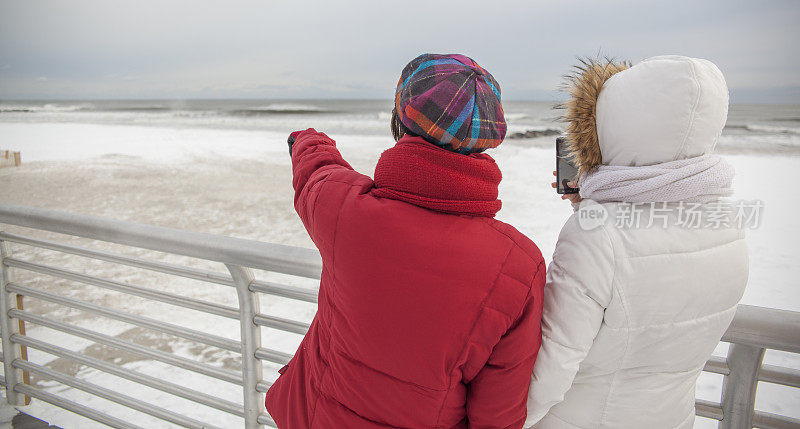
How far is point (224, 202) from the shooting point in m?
8.54

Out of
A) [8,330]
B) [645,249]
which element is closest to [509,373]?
[645,249]

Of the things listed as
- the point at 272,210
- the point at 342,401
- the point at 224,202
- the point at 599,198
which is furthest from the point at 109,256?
the point at 224,202

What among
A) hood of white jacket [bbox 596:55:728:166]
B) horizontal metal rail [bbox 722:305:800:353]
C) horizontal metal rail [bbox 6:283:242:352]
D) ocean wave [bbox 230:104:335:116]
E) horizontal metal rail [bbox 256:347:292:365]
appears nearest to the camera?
hood of white jacket [bbox 596:55:728:166]

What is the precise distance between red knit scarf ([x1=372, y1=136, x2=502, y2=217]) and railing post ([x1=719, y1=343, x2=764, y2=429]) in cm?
83

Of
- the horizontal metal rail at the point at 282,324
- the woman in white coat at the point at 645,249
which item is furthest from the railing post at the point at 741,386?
the horizontal metal rail at the point at 282,324

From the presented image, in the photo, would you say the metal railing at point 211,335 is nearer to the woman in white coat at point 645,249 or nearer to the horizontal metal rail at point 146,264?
the horizontal metal rail at point 146,264

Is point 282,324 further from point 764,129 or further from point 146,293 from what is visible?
point 764,129

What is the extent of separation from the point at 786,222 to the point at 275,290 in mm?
8824

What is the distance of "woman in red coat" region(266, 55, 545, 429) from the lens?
2.77 feet

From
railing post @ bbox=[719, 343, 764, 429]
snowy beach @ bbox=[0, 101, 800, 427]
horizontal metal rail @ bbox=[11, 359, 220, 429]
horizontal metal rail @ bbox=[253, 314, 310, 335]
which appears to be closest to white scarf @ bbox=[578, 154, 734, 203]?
railing post @ bbox=[719, 343, 764, 429]

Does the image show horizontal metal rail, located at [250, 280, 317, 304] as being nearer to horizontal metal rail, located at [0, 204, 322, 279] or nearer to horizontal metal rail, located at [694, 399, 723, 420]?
horizontal metal rail, located at [0, 204, 322, 279]

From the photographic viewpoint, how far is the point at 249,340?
62.9 inches

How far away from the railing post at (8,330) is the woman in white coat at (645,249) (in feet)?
7.59

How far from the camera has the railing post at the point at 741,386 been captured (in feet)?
3.85
